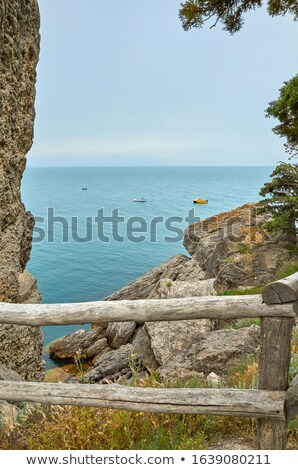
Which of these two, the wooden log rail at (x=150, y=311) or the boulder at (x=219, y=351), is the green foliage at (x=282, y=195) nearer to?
the boulder at (x=219, y=351)

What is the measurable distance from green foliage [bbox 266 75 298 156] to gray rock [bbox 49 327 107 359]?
1494 centimetres

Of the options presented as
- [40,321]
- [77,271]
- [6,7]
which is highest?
→ [6,7]

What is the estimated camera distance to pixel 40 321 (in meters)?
4.07

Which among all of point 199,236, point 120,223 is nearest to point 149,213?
point 120,223

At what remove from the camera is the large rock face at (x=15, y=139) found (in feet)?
24.3

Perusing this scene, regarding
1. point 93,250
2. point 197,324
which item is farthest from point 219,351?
point 93,250

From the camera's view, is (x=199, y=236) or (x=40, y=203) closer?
(x=199, y=236)

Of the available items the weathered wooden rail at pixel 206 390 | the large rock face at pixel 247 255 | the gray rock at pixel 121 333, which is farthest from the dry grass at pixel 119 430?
the gray rock at pixel 121 333

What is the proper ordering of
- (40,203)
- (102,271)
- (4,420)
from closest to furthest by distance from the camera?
1. (4,420)
2. (102,271)
3. (40,203)

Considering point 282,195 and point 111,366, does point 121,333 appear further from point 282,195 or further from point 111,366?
point 282,195

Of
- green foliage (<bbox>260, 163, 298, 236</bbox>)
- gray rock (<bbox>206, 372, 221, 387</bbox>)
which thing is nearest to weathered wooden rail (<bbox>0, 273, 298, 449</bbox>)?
gray rock (<bbox>206, 372, 221, 387</bbox>)

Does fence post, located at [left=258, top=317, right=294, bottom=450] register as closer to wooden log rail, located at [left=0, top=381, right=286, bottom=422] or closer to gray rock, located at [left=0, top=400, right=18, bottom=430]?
wooden log rail, located at [left=0, top=381, right=286, bottom=422]

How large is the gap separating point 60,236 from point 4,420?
7010 centimetres
